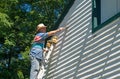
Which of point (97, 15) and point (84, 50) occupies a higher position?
point (97, 15)

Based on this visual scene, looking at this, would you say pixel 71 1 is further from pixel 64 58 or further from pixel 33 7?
pixel 33 7

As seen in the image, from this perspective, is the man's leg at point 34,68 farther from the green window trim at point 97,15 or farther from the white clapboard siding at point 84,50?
the green window trim at point 97,15

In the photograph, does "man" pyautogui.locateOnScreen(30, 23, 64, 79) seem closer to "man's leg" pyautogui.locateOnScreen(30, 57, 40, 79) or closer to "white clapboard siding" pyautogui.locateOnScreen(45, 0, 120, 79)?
"man's leg" pyautogui.locateOnScreen(30, 57, 40, 79)

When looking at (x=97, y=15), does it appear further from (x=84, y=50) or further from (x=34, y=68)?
(x=34, y=68)

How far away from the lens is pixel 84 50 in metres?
10.1

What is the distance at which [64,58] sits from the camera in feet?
36.5

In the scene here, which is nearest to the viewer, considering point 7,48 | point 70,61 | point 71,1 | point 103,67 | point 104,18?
point 103,67

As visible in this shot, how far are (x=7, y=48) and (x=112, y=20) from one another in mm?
17532

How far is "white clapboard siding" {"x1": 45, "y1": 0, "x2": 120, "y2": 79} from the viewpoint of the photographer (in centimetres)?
896

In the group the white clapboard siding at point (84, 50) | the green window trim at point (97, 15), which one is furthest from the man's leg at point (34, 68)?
the green window trim at point (97, 15)

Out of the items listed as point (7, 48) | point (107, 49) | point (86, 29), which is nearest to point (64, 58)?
point (86, 29)

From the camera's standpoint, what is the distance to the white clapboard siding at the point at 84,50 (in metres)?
8.96

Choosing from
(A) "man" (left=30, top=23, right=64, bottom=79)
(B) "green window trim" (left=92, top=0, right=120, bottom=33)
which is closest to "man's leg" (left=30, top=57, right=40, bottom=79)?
(A) "man" (left=30, top=23, right=64, bottom=79)

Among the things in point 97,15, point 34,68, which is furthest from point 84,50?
point 34,68
